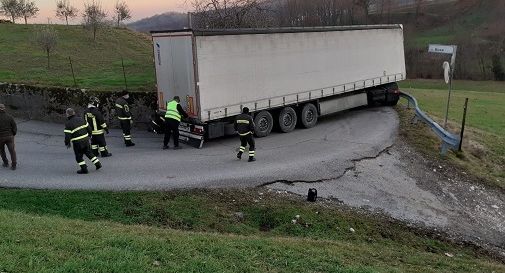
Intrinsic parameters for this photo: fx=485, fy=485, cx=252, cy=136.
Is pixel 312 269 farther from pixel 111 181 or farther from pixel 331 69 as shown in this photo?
pixel 331 69

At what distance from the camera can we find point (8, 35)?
30312mm

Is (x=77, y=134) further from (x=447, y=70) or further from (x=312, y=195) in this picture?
(x=447, y=70)

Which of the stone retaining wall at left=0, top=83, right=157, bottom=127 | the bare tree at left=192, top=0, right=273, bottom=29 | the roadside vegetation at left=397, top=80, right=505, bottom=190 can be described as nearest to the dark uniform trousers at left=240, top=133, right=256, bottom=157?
the stone retaining wall at left=0, top=83, right=157, bottom=127

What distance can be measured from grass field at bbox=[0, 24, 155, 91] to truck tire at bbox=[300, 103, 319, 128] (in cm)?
555

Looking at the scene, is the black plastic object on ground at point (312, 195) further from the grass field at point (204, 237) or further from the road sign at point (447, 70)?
the road sign at point (447, 70)

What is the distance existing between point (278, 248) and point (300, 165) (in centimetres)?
546

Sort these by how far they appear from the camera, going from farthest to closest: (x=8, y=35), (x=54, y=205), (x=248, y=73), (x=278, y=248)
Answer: (x=8, y=35), (x=248, y=73), (x=54, y=205), (x=278, y=248)

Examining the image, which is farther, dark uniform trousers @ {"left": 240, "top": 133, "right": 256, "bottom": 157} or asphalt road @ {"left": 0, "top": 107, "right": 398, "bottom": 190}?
dark uniform trousers @ {"left": 240, "top": 133, "right": 256, "bottom": 157}

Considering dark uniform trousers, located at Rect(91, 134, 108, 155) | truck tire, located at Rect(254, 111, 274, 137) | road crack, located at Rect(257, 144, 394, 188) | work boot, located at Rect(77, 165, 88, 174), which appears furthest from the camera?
truck tire, located at Rect(254, 111, 274, 137)

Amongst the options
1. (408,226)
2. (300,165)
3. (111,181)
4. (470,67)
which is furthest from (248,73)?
(470,67)

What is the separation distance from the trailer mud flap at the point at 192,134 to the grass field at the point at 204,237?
3647mm

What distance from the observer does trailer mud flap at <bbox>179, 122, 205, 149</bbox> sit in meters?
13.5

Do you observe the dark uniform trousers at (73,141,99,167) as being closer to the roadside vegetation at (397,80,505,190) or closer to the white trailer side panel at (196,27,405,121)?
Result: the white trailer side panel at (196,27,405,121)

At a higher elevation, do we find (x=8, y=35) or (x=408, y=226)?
(x=8, y=35)
